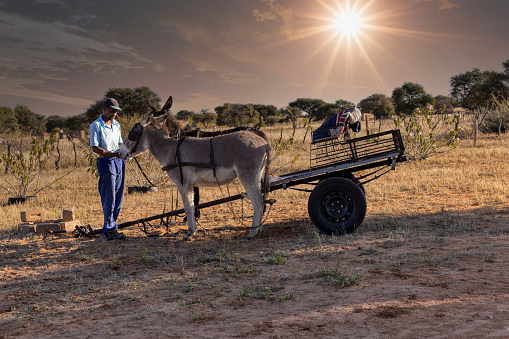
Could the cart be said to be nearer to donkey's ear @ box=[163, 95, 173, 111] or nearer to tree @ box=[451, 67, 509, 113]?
donkey's ear @ box=[163, 95, 173, 111]

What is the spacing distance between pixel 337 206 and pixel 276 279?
2.26m

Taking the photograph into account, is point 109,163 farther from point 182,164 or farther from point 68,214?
point 68,214

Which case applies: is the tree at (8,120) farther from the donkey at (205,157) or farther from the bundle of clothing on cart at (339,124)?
the bundle of clothing on cart at (339,124)

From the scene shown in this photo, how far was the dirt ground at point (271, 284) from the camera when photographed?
367cm

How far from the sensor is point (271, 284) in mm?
4715

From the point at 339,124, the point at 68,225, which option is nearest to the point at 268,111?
the point at 68,225

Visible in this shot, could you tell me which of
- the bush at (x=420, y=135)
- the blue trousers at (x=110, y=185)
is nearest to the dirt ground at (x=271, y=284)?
the blue trousers at (x=110, y=185)

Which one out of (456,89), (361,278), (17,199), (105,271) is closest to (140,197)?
(17,199)

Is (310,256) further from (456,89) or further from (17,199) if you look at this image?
(456,89)

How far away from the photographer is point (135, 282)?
502 cm

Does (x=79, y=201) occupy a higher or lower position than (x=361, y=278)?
higher

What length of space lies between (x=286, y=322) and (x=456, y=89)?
67473 mm

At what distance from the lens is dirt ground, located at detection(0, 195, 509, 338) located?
3.67 meters

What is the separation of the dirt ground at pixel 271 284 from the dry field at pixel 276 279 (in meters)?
0.02
